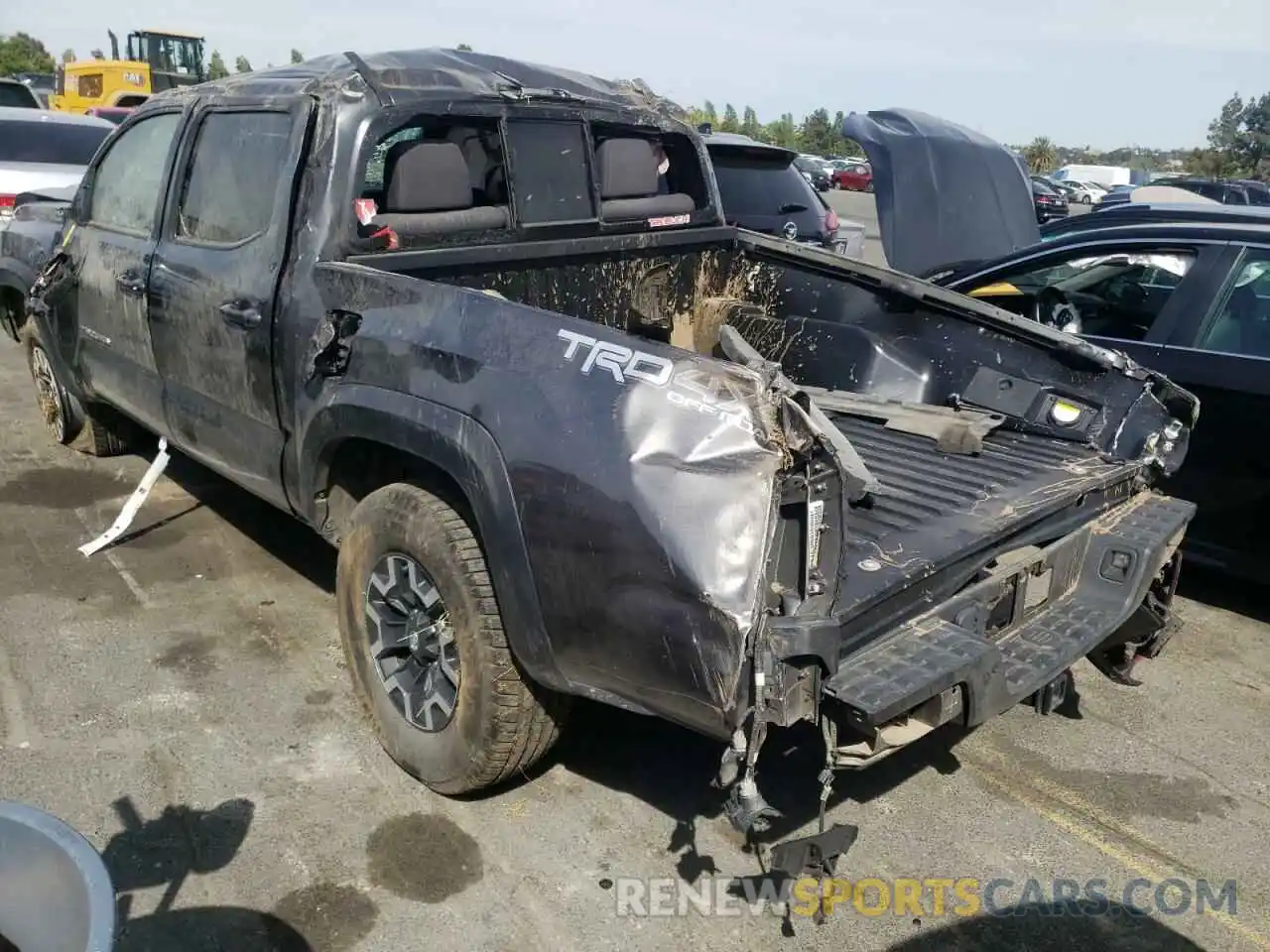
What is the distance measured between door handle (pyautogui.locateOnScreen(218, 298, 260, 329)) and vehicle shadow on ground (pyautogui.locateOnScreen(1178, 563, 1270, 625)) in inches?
158

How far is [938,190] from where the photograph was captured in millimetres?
5887

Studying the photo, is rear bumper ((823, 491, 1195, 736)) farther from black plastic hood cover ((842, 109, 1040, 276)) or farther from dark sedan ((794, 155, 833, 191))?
dark sedan ((794, 155, 833, 191))

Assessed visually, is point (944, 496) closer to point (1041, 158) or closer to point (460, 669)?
point (460, 669)

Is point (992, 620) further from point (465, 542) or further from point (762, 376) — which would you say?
point (465, 542)

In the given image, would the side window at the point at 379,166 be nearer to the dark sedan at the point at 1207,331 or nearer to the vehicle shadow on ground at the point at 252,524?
the vehicle shadow on ground at the point at 252,524

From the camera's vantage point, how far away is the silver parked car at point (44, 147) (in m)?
8.42

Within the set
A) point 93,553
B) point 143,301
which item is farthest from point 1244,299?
point 93,553

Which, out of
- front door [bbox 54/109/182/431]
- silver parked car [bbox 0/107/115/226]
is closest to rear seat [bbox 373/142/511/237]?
front door [bbox 54/109/182/431]

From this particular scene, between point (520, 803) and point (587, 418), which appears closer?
point (587, 418)

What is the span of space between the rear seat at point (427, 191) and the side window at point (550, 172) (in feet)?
0.74

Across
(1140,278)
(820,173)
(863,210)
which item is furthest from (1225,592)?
(820,173)

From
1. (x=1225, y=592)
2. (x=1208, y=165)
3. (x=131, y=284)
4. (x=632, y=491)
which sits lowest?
(x=1225, y=592)

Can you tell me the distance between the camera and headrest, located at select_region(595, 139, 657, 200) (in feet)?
13.5

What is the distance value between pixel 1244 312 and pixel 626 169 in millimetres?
2627
